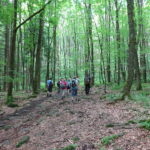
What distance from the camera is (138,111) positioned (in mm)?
8508

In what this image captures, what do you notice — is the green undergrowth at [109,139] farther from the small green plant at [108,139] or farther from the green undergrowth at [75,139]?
the green undergrowth at [75,139]

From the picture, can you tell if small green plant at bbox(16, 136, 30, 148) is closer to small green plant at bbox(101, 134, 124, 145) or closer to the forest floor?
the forest floor

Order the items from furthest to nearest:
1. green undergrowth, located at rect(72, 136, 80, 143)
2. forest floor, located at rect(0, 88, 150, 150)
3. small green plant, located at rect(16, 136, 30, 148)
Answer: small green plant, located at rect(16, 136, 30, 148) → green undergrowth, located at rect(72, 136, 80, 143) → forest floor, located at rect(0, 88, 150, 150)

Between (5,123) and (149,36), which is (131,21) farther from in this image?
(149,36)

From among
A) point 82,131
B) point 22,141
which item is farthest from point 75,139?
point 22,141

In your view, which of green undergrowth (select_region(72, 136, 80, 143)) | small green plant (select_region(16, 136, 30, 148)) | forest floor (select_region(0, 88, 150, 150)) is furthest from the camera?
small green plant (select_region(16, 136, 30, 148))

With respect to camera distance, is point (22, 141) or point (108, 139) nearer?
point (108, 139)

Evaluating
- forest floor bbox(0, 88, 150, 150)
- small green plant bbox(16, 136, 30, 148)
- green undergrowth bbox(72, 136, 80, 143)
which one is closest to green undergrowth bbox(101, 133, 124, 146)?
forest floor bbox(0, 88, 150, 150)

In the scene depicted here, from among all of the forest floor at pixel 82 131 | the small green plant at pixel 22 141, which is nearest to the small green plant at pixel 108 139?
the forest floor at pixel 82 131

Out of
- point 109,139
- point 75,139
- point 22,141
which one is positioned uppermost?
point 109,139

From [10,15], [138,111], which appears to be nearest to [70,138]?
[138,111]

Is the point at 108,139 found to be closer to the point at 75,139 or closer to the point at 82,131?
the point at 75,139

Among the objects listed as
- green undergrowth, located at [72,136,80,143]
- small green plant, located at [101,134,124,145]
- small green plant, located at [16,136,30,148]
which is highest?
small green plant, located at [101,134,124,145]

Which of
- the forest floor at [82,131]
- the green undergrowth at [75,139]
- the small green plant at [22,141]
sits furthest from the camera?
the small green plant at [22,141]
